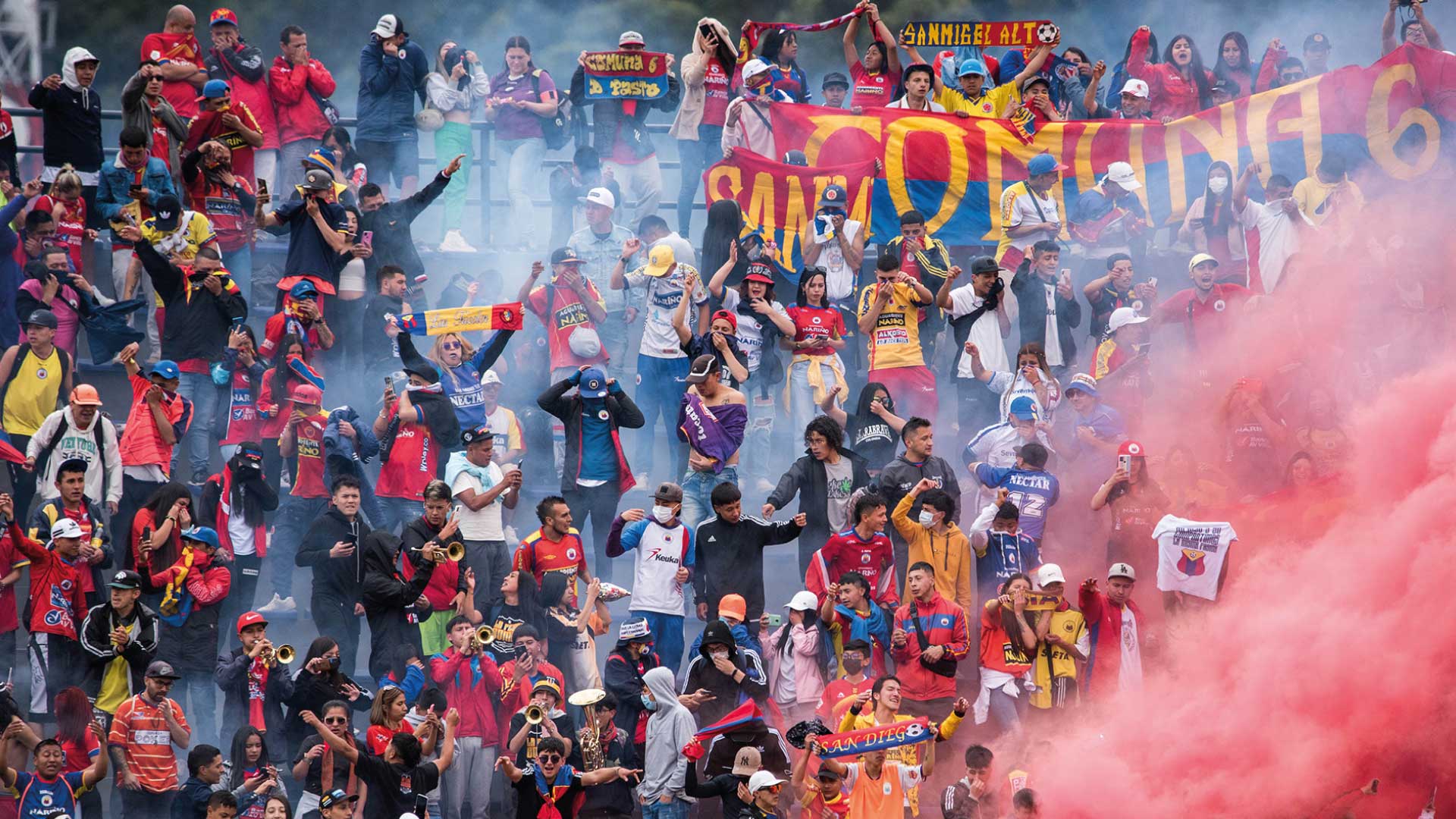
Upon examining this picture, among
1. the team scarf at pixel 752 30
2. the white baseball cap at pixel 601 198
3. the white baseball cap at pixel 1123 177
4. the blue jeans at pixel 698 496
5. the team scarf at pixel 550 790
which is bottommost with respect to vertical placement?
the team scarf at pixel 550 790

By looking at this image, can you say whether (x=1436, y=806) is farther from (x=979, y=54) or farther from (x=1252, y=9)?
(x=1252, y=9)

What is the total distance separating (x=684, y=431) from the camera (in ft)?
43.0

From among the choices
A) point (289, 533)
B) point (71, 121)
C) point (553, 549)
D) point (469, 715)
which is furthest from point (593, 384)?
point (71, 121)

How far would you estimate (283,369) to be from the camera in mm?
→ 13539

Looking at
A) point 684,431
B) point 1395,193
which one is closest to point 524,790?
point 684,431

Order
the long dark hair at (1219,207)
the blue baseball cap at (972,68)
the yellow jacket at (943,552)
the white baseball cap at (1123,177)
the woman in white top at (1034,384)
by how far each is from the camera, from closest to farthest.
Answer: the yellow jacket at (943,552)
the woman in white top at (1034,384)
the long dark hair at (1219,207)
the white baseball cap at (1123,177)
the blue baseball cap at (972,68)

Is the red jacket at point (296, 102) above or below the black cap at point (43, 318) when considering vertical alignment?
above

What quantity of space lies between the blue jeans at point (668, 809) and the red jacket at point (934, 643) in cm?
161

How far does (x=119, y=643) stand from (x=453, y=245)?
512 centimetres

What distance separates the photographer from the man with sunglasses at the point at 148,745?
1148 centimetres

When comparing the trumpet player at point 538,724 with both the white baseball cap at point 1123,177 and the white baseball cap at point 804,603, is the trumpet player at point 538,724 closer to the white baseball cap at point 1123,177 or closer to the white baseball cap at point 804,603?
the white baseball cap at point 804,603

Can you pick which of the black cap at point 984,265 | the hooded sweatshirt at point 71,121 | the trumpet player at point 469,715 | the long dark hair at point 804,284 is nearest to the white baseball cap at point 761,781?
the trumpet player at point 469,715

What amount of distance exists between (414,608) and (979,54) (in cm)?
789

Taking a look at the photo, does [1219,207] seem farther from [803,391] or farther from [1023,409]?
[803,391]
